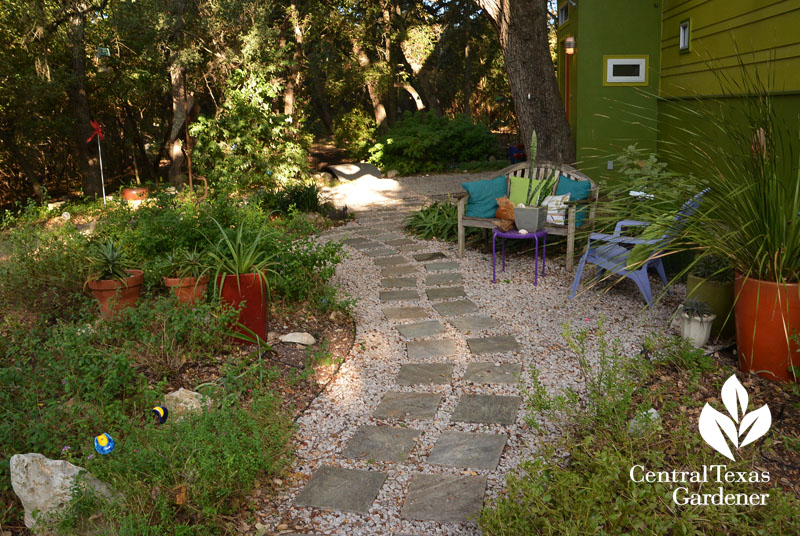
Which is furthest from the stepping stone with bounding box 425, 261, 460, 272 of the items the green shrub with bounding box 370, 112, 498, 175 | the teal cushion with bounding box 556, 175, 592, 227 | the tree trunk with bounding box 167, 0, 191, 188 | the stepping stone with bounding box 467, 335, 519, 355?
the green shrub with bounding box 370, 112, 498, 175

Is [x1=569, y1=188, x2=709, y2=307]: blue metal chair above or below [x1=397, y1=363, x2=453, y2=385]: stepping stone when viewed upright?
above

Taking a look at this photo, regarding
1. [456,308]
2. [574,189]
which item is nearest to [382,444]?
[456,308]

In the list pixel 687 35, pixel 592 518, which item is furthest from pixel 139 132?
pixel 592 518

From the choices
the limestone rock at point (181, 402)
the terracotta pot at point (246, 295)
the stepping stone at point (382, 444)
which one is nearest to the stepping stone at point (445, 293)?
the terracotta pot at point (246, 295)

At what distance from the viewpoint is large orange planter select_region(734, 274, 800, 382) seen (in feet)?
9.13

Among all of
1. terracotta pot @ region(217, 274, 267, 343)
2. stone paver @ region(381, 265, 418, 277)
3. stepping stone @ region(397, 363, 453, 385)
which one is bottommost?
stepping stone @ region(397, 363, 453, 385)

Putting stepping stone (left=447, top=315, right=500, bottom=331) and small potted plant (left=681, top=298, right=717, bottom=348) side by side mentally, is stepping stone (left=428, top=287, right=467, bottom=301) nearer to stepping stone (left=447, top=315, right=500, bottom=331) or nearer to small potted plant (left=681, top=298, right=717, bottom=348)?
stepping stone (left=447, top=315, right=500, bottom=331)

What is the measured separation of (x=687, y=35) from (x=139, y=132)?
11.2 metres

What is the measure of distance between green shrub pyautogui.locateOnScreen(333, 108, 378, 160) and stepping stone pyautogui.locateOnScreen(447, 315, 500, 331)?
10281 mm

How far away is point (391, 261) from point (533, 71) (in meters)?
2.79

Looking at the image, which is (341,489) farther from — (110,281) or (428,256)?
(428,256)

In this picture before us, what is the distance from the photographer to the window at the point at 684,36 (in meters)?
7.50

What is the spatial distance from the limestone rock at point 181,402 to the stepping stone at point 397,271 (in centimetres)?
284

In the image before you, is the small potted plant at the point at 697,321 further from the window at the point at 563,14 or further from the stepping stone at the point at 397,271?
the window at the point at 563,14
